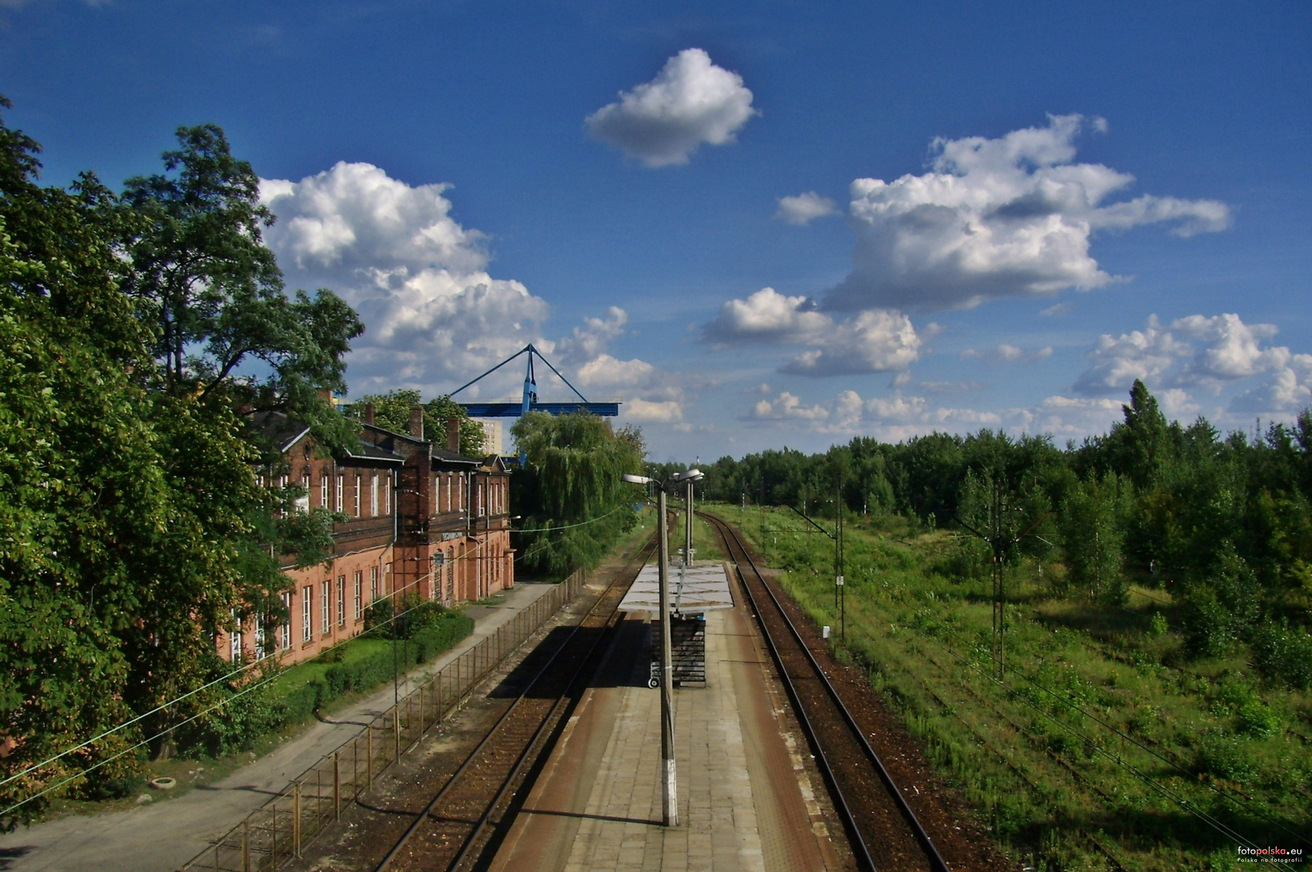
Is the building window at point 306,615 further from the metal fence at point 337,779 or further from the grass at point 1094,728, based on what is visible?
A: the grass at point 1094,728

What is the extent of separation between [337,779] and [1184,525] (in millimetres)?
36742

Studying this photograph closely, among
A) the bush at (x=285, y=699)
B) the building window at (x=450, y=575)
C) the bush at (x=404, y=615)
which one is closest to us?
the bush at (x=285, y=699)

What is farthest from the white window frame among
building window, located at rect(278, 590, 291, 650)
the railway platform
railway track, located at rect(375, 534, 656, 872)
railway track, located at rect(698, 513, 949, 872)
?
railway track, located at rect(698, 513, 949, 872)

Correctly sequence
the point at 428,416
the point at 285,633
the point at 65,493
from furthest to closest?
the point at 428,416
the point at 285,633
the point at 65,493

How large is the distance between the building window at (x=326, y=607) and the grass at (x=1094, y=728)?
16.9 meters

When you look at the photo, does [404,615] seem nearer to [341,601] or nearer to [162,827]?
[341,601]

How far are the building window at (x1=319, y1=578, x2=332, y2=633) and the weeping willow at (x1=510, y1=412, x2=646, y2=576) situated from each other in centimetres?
1623

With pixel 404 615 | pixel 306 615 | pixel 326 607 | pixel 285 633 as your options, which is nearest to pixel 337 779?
pixel 285 633

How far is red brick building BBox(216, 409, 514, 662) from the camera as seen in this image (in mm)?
24250

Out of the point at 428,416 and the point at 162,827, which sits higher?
the point at 428,416

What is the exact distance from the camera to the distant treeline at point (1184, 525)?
28.0 m

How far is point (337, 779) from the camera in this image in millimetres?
14812

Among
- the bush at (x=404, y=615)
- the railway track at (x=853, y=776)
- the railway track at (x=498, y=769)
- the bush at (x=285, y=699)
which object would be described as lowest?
the railway track at (x=498, y=769)

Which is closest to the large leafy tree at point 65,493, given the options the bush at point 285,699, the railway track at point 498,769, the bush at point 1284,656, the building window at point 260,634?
the bush at point 285,699
